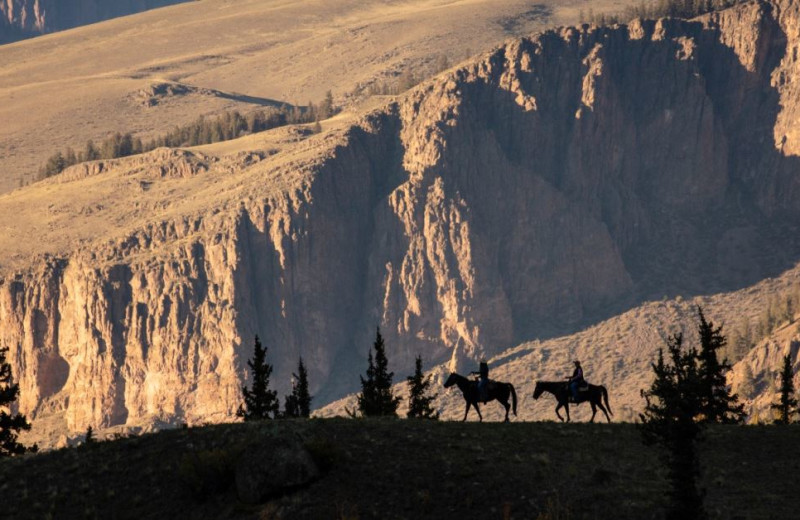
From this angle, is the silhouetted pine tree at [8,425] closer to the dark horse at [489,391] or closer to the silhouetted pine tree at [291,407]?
the silhouetted pine tree at [291,407]

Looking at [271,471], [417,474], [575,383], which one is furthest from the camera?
[575,383]

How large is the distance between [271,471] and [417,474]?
18.5 feet

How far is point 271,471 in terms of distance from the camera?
6094cm

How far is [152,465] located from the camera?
66188 millimetres

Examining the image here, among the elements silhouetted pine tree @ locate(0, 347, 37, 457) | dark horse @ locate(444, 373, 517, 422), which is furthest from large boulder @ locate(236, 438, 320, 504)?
silhouetted pine tree @ locate(0, 347, 37, 457)

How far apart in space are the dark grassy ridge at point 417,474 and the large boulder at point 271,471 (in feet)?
1.52

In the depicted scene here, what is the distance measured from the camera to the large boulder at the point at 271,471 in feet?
199

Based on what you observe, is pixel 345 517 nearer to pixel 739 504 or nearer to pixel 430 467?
pixel 430 467

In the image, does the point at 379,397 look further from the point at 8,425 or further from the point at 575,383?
the point at 575,383

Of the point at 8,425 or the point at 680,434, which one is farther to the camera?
the point at 8,425

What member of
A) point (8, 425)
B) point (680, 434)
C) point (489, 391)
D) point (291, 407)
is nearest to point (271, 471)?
point (680, 434)

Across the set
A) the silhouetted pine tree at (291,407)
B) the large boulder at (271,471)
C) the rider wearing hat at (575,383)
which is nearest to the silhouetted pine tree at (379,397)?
the silhouetted pine tree at (291,407)

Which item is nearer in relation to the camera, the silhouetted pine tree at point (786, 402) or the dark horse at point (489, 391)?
Answer: the dark horse at point (489, 391)

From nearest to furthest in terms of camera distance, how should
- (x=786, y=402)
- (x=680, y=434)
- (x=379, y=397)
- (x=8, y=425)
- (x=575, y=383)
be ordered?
(x=680, y=434) → (x=575, y=383) → (x=8, y=425) → (x=786, y=402) → (x=379, y=397)
